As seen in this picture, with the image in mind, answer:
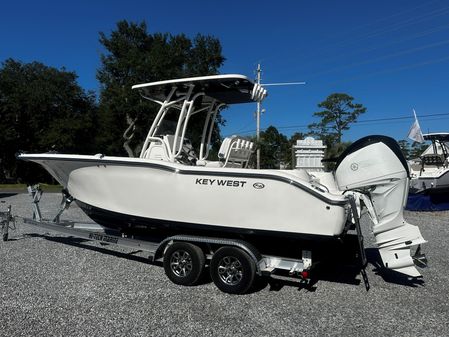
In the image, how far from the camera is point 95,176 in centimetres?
621

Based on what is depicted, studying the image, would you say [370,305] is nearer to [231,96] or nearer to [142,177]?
[142,177]

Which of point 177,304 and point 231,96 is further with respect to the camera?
point 231,96

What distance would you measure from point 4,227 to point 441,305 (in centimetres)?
772

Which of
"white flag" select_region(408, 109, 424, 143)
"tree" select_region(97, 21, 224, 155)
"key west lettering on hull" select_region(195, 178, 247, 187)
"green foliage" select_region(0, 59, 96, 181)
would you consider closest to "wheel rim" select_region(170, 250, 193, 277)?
"key west lettering on hull" select_region(195, 178, 247, 187)

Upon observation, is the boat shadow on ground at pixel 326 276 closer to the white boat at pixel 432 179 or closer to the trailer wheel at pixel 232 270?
the trailer wheel at pixel 232 270

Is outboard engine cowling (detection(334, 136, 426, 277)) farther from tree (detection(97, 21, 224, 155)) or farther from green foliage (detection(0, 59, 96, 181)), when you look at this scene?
green foliage (detection(0, 59, 96, 181))

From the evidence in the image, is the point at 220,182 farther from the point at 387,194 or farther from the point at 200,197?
the point at 387,194

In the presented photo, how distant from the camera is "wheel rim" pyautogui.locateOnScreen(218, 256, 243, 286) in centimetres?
522

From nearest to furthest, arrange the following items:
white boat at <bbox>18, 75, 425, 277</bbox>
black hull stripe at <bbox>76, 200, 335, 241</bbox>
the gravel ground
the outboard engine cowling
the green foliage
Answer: the gravel ground
white boat at <bbox>18, 75, 425, 277</bbox>
black hull stripe at <bbox>76, 200, 335, 241</bbox>
the outboard engine cowling
the green foliage

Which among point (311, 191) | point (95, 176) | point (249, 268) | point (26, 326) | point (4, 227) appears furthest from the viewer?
point (4, 227)

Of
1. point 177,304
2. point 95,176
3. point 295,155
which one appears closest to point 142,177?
point 95,176

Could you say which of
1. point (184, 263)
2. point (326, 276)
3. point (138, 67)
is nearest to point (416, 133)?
point (326, 276)

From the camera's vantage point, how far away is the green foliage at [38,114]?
134ft

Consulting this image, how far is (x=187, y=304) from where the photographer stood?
4828mm
